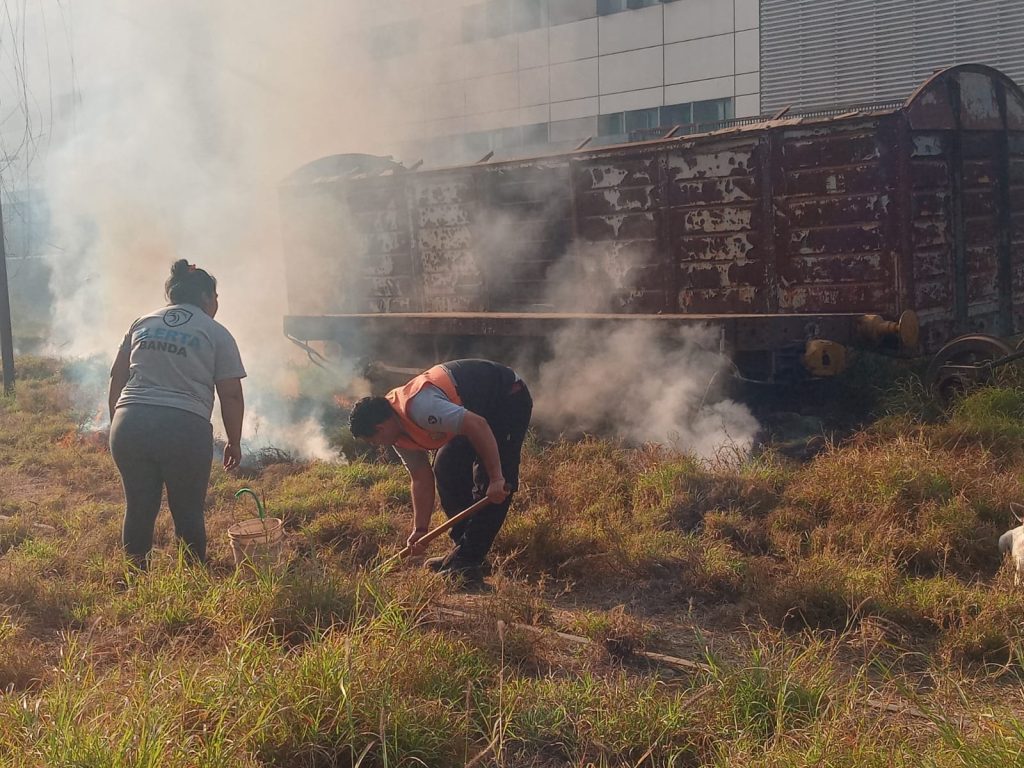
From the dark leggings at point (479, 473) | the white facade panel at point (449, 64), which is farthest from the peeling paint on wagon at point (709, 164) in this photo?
the white facade panel at point (449, 64)

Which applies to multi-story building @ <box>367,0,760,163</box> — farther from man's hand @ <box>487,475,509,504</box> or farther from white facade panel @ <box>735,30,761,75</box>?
man's hand @ <box>487,475,509,504</box>

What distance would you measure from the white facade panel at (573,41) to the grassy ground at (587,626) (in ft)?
52.8

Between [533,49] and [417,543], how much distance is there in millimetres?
18908

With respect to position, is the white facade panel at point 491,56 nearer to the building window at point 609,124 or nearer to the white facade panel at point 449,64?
the white facade panel at point 449,64

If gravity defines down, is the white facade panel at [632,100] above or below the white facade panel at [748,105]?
above

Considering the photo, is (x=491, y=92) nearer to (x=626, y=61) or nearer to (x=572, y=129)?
(x=572, y=129)

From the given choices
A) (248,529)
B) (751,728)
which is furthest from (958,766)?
(248,529)

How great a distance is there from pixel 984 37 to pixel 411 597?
51.5 ft

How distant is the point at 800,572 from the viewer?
15.2 ft

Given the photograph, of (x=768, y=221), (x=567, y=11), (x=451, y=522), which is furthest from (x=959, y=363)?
(x=567, y=11)

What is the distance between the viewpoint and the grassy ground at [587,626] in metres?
2.96

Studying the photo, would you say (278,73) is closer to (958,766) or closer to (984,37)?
(984,37)

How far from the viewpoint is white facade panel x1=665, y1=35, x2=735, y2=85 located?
63.2ft

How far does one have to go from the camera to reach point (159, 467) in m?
4.82
